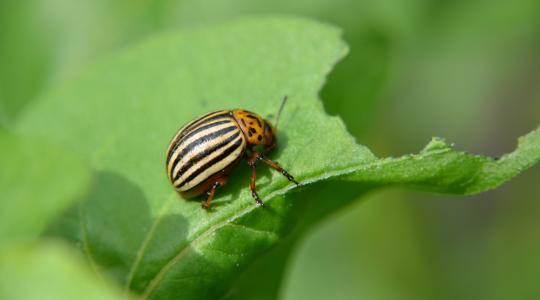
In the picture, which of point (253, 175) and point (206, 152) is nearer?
point (253, 175)

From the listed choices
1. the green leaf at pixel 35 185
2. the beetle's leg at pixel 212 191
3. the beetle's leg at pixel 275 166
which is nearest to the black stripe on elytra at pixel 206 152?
A: the beetle's leg at pixel 212 191

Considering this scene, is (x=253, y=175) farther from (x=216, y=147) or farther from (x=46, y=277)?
(x=46, y=277)

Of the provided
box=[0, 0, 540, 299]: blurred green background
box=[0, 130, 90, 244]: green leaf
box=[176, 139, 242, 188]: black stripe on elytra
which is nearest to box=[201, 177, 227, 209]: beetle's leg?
box=[176, 139, 242, 188]: black stripe on elytra

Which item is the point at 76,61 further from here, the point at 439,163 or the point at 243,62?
the point at 439,163

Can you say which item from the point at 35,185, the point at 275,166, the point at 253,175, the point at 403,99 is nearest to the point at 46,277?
the point at 35,185

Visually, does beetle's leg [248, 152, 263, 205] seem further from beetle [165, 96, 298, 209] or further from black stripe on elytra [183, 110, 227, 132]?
black stripe on elytra [183, 110, 227, 132]

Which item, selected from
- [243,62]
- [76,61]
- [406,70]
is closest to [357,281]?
[406,70]

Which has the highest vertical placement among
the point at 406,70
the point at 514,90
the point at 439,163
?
the point at 439,163
